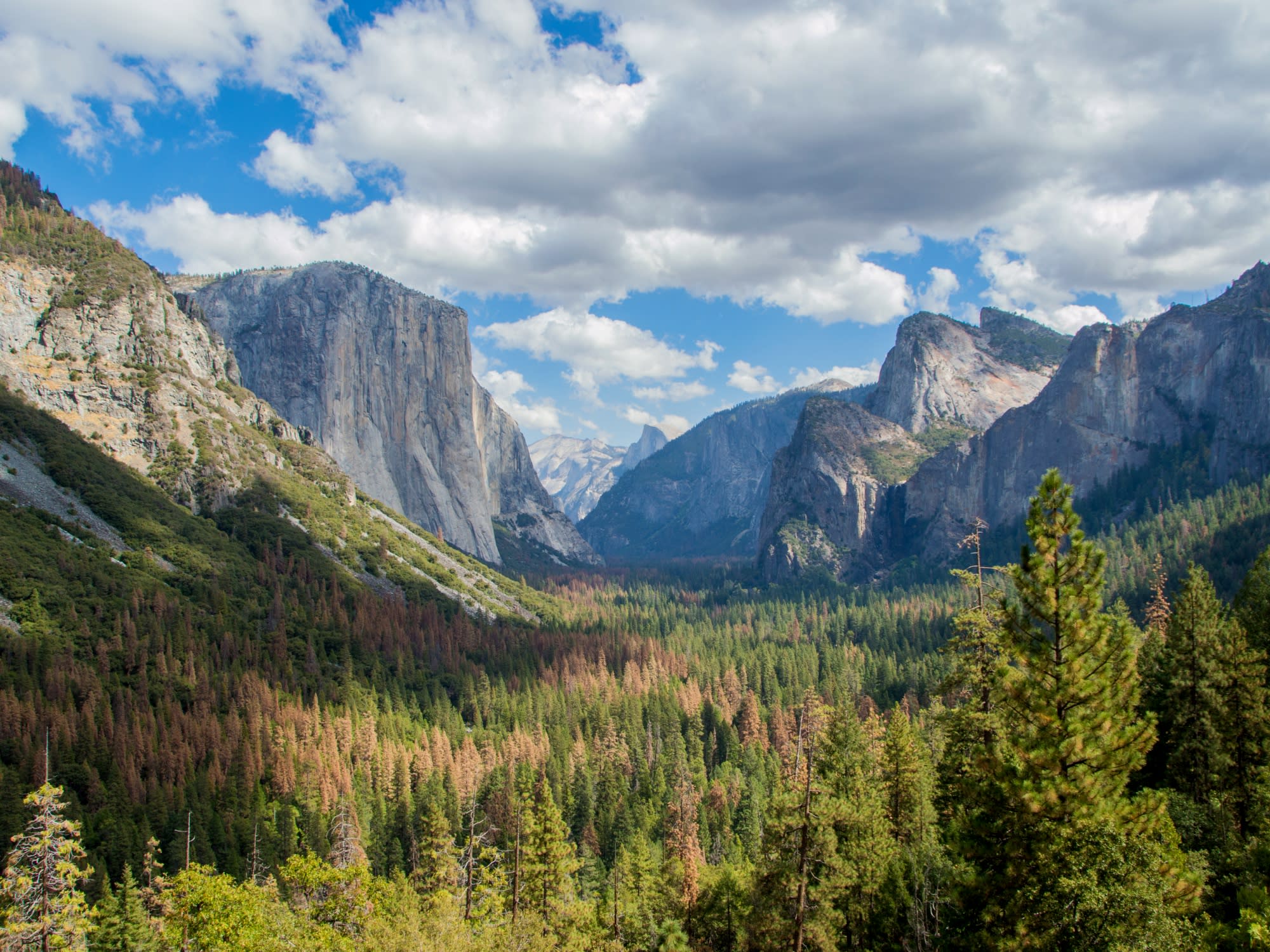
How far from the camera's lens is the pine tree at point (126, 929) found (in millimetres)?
41625

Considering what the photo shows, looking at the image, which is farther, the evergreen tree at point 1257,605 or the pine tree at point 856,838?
the evergreen tree at point 1257,605

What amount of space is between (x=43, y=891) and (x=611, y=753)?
6943 cm

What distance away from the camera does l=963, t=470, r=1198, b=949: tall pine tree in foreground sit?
17297mm

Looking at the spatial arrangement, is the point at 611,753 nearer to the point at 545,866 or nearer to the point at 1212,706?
the point at 545,866

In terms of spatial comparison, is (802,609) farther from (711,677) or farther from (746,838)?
(746,838)

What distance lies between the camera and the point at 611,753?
8738 centimetres

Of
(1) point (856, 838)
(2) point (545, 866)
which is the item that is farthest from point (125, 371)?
(1) point (856, 838)

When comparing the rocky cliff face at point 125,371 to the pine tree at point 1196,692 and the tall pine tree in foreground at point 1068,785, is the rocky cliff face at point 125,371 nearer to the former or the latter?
the pine tree at point 1196,692

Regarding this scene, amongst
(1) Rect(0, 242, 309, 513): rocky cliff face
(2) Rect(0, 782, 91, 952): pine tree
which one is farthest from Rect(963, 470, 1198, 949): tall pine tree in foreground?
(1) Rect(0, 242, 309, 513): rocky cliff face

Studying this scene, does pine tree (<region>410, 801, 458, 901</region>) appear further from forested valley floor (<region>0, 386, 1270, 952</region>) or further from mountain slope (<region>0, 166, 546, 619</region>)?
mountain slope (<region>0, 166, 546, 619</region>)

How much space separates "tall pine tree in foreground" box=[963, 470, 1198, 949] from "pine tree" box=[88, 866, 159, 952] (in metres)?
44.5

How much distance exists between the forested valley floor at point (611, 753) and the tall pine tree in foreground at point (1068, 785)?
84 mm

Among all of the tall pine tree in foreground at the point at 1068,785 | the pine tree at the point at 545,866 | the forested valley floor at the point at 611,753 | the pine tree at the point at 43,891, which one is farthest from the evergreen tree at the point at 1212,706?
the pine tree at the point at 43,891

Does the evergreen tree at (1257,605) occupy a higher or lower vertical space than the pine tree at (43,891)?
higher
